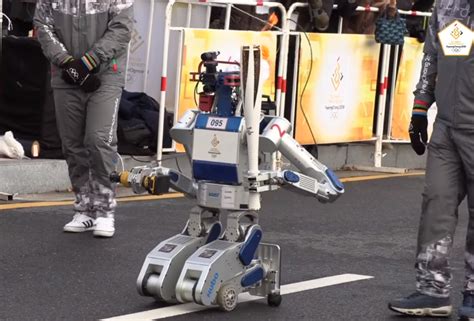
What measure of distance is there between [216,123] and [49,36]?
2.45m

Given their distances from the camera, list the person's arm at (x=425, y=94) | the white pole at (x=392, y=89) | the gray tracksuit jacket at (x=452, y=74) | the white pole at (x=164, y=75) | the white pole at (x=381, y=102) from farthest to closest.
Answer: the white pole at (x=392, y=89)
the white pole at (x=381, y=102)
the white pole at (x=164, y=75)
the person's arm at (x=425, y=94)
the gray tracksuit jacket at (x=452, y=74)

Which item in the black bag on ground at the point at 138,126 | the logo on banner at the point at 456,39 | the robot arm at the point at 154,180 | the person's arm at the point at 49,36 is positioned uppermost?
the logo on banner at the point at 456,39

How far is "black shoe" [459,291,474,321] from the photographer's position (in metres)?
6.90

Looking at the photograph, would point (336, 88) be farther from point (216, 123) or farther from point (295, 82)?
point (216, 123)

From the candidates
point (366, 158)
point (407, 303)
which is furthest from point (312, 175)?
point (366, 158)

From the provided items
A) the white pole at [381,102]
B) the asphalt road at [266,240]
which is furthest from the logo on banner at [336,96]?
the asphalt road at [266,240]

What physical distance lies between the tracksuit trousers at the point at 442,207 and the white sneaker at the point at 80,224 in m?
2.92

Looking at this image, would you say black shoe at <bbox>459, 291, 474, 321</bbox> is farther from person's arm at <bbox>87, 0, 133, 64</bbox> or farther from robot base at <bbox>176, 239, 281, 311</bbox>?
person's arm at <bbox>87, 0, 133, 64</bbox>

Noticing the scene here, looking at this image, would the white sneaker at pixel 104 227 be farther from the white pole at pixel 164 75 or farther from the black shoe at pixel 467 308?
the black shoe at pixel 467 308

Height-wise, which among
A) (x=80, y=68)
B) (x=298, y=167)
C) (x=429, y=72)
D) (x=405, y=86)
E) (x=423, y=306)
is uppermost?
(x=429, y=72)

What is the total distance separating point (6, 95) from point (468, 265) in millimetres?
5871

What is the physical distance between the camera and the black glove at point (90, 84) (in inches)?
352

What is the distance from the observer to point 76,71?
8.91 meters

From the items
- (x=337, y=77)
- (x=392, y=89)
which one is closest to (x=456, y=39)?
(x=337, y=77)
